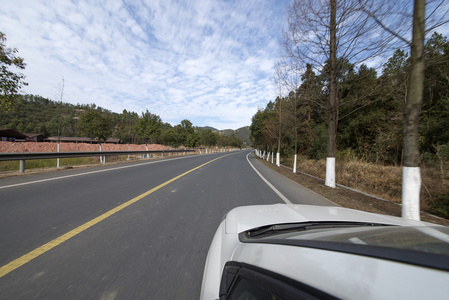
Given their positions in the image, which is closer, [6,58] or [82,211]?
[82,211]

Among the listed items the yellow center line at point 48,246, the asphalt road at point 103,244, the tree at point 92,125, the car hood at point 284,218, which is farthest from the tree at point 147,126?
the car hood at point 284,218

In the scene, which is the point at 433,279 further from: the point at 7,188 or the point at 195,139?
the point at 195,139

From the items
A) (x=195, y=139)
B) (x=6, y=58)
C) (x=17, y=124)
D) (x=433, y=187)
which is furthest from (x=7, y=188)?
(x=17, y=124)

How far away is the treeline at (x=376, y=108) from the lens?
21.5 ft

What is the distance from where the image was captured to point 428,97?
13.9m

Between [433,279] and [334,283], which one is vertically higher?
[433,279]

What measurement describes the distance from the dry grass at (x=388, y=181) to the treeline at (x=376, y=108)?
76.2 inches

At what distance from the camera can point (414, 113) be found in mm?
4062

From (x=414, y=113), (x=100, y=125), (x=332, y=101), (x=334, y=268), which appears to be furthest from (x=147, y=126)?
(x=334, y=268)

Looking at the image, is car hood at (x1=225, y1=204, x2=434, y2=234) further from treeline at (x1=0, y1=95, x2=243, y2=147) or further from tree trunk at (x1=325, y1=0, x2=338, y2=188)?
treeline at (x1=0, y1=95, x2=243, y2=147)

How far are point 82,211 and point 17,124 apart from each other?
94.7 m

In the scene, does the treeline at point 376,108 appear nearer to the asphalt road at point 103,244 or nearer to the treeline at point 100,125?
the asphalt road at point 103,244

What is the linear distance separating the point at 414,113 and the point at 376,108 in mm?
15848

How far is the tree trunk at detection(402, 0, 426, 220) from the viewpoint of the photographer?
3934 millimetres
